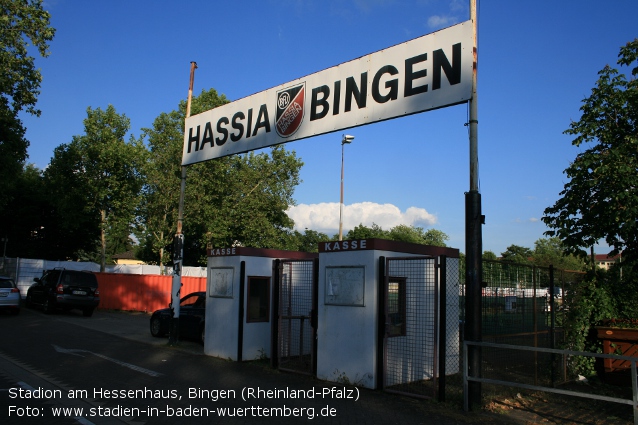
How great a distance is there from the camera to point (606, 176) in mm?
12242

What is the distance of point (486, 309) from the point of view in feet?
31.1

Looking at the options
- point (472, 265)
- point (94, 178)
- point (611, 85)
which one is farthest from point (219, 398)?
point (94, 178)

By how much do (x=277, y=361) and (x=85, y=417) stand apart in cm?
470

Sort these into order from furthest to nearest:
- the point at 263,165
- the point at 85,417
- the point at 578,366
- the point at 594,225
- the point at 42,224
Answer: the point at 42,224 < the point at 263,165 < the point at 594,225 < the point at 578,366 < the point at 85,417

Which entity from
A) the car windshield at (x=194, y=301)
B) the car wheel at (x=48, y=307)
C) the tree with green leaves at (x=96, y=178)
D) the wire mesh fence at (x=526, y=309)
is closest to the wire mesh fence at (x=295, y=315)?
the wire mesh fence at (x=526, y=309)

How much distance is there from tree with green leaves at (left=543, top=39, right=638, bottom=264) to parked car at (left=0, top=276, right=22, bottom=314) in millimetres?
19592

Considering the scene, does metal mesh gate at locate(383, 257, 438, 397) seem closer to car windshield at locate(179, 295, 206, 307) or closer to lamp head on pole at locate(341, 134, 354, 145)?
car windshield at locate(179, 295, 206, 307)

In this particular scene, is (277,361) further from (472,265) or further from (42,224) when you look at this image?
(42,224)

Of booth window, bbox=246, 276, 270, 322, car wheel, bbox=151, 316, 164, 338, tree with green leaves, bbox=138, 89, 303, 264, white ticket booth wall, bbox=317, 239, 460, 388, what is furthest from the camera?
tree with green leaves, bbox=138, 89, 303, 264

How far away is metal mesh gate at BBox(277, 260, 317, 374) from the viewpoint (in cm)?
1097

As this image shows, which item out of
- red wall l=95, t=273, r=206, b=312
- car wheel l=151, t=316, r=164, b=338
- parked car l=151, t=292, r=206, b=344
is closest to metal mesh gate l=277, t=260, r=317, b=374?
parked car l=151, t=292, r=206, b=344

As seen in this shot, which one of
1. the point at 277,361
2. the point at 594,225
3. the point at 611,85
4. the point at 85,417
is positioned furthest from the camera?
the point at 611,85

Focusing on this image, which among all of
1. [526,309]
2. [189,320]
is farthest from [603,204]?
[189,320]

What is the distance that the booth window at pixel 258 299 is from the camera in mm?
12398
